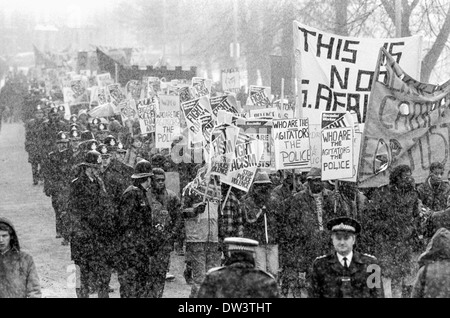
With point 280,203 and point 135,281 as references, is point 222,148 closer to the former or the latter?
point 280,203

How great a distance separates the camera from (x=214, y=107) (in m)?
15.0

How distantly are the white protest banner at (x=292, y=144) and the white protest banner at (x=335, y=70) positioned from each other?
53 cm

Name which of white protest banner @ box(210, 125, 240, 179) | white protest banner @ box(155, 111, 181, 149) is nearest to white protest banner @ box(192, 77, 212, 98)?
white protest banner @ box(155, 111, 181, 149)

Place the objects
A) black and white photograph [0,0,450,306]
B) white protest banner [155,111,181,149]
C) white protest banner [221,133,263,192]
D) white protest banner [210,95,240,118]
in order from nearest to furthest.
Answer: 1. black and white photograph [0,0,450,306]
2. white protest banner [221,133,263,192]
3. white protest banner [210,95,240,118]
4. white protest banner [155,111,181,149]

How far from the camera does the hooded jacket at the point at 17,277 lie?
7.01 metres

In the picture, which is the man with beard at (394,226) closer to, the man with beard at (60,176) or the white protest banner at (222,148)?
the white protest banner at (222,148)

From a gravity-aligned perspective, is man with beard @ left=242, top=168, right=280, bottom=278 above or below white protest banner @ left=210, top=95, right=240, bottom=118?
below

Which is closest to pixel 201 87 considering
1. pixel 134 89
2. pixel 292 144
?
pixel 134 89

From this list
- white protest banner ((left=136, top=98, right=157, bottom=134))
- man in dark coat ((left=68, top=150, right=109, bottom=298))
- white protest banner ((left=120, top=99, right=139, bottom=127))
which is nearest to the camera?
man in dark coat ((left=68, top=150, right=109, bottom=298))

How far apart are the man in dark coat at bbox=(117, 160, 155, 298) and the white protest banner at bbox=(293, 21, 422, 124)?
312 centimetres

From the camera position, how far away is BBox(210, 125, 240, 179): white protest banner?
408 inches

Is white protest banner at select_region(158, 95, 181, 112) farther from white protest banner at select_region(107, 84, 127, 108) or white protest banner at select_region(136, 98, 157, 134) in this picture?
white protest banner at select_region(107, 84, 127, 108)
